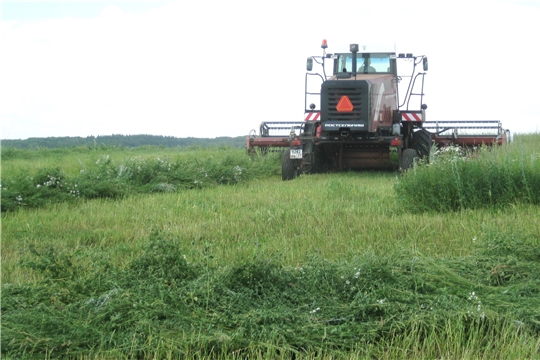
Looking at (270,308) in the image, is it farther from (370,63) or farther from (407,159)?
(370,63)

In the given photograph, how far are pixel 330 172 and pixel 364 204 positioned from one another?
20.8 feet

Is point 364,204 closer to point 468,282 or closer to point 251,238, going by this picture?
point 251,238

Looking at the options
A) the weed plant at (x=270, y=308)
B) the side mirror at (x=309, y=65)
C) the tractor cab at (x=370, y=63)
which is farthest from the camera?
the tractor cab at (x=370, y=63)

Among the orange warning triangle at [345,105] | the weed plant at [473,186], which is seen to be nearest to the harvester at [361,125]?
the orange warning triangle at [345,105]

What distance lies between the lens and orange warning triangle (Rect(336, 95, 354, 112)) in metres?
13.2

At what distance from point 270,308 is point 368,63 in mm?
11838

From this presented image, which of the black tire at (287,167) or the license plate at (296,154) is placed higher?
the license plate at (296,154)

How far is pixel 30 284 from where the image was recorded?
15.1 ft

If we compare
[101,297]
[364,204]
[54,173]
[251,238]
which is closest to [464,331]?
[101,297]

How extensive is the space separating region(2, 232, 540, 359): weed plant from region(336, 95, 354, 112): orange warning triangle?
28.2 ft

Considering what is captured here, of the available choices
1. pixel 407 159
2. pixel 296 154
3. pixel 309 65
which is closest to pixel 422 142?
pixel 407 159

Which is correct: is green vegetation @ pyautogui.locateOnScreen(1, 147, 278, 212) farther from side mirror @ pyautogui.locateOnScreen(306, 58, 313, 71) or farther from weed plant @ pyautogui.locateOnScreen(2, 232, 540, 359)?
weed plant @ pyautogui.locateOnScreen(2, 232, 540, 359)

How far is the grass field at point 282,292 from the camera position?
3510 millimetres

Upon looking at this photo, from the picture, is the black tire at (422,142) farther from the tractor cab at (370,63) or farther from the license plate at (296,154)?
the license plate at (296,154)
